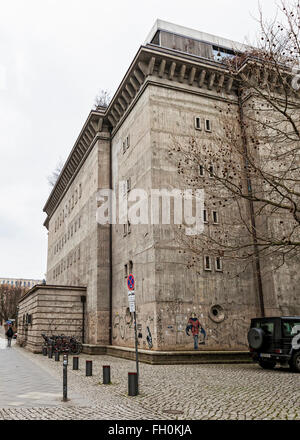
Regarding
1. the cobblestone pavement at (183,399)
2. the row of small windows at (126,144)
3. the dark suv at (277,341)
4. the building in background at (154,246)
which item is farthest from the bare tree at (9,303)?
the cobblestone pavement at (183,399)

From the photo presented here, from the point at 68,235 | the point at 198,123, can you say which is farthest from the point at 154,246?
the point at 68,235

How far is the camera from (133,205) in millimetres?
24844

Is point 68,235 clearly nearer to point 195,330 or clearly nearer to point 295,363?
point 195,330

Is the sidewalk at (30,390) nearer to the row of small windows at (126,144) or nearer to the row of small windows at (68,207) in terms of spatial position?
the row of small windows at (126,144)

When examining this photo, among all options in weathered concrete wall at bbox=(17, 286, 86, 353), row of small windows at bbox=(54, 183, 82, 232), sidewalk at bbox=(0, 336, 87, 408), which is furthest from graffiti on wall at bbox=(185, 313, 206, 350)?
row of small windows at bbox=(54, 183, 82, 232)

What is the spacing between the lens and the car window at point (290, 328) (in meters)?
15.0

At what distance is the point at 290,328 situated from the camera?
1523cm

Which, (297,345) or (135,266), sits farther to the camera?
(135,266)

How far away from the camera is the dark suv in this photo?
48.7 ft

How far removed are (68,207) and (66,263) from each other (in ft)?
20.2
